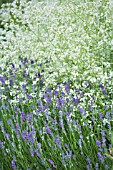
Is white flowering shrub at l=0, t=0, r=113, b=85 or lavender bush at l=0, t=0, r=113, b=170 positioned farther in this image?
white flowering shrub at l=0, t=0, r=113, b=85

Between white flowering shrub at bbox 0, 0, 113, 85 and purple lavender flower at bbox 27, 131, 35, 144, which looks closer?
purple lavender flower at bbox 27, 131, 35, 144

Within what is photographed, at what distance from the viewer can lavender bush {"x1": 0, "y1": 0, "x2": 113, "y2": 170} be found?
3068 mm

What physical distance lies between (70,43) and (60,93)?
87 cm

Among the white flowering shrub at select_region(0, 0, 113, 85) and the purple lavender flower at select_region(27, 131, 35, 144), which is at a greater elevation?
the white flowering shrub at select_region(0, 0, 113, 85)

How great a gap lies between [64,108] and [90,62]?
78 cm

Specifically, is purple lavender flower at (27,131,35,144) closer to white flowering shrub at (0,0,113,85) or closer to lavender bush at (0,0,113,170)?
lavender bush at (0,0,113,170)

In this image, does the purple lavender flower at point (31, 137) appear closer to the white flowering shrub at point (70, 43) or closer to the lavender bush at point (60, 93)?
the lavender bush at point (60, 93)

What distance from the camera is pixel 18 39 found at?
5105 mm

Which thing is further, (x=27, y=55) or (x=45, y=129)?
(x=27, y=55)

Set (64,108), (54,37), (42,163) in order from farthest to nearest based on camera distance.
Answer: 1. (54,37)
2. (64,108)
3. (42,163)

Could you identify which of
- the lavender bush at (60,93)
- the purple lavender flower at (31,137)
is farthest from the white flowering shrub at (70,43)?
the purple lavender flower at (31,137)

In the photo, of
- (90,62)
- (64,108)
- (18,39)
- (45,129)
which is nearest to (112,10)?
(90,62)

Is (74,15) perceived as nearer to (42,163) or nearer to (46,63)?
(46,63)

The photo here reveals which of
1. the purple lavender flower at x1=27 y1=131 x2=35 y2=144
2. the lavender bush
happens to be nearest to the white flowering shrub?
the lavender bush
